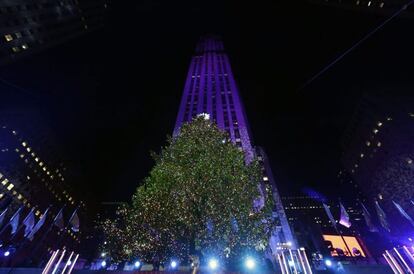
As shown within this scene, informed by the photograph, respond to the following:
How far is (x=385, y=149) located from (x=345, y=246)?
29326mm

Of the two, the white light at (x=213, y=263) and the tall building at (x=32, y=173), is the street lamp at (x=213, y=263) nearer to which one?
the white light at (x=213, y=263)

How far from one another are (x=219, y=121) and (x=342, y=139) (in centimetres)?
5744

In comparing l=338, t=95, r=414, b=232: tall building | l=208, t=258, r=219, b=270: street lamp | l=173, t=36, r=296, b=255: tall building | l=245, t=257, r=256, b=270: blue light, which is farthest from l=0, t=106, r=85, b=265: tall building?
l=338, t=95, r=414, b=232: tall building

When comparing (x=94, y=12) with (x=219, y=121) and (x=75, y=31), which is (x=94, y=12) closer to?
(x=75, y=31)

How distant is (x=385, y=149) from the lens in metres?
58.3

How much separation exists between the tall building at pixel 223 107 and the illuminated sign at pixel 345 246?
472 inches

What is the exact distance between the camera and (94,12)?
207ft

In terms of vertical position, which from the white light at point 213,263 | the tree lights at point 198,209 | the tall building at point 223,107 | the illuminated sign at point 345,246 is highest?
the tall building at point 223,107

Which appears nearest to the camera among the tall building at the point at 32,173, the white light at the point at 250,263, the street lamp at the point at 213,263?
the street lamp at the point at 213,263

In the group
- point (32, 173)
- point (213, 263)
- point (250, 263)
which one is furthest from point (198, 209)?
point (32, 173)

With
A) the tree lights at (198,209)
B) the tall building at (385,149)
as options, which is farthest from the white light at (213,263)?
the tall building at (385,149)

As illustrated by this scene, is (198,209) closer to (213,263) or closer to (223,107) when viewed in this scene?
(213,263)

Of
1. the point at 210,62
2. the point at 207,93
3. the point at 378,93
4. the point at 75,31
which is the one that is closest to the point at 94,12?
the point at 75,31

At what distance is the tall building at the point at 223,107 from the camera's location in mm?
39156
